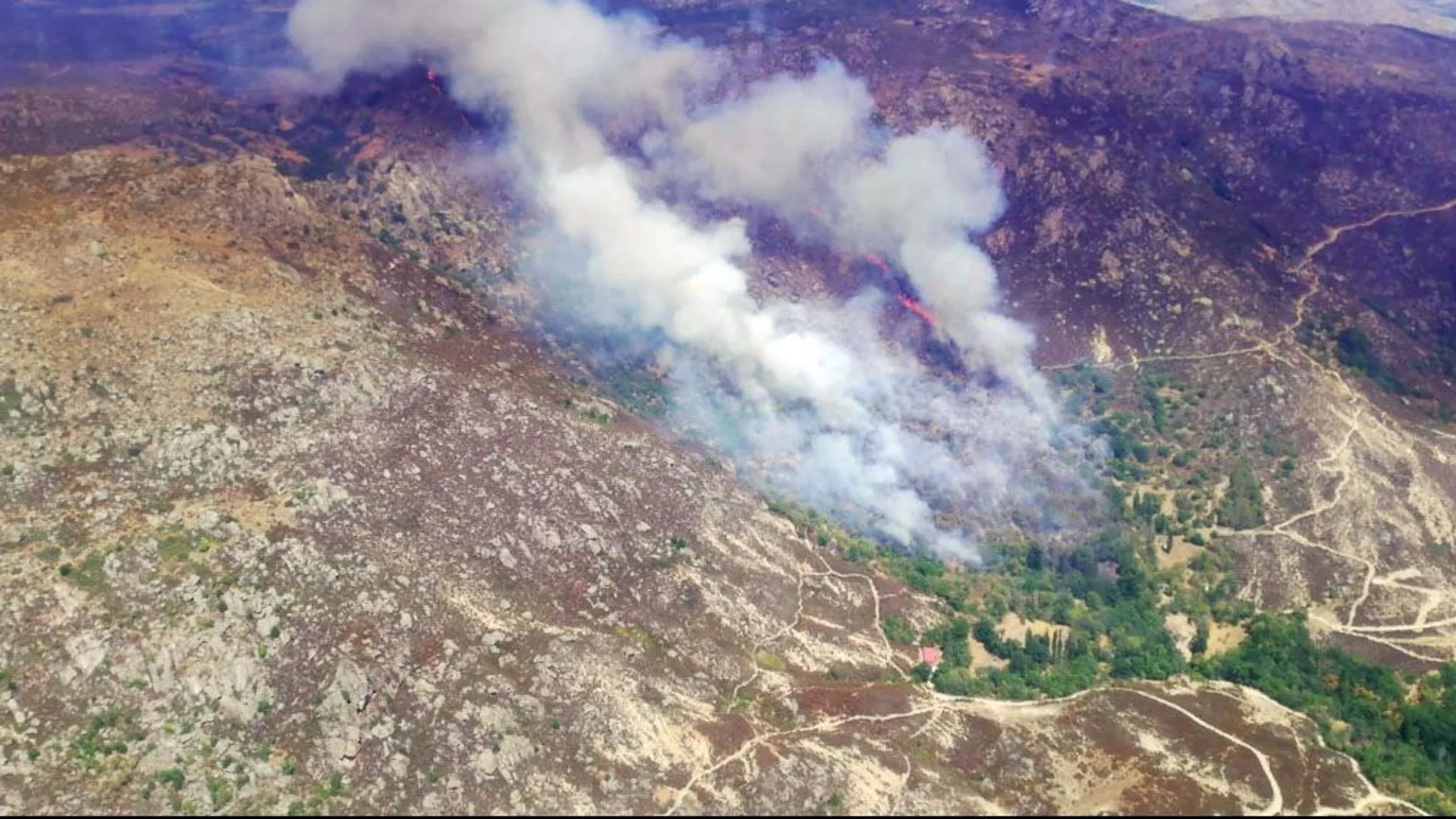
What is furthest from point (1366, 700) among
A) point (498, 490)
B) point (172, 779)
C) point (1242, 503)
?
point (172, 779)

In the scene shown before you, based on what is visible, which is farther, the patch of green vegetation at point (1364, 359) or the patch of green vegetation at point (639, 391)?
the patch of green vegetation at point (1364, 359)

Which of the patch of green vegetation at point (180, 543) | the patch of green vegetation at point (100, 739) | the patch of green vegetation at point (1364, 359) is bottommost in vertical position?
the patch of green vegetation at point (100, 739)

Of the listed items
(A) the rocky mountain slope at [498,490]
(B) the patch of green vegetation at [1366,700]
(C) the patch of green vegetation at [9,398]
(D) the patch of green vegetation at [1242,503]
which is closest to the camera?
(A) the rocky mountain slope at [498,490]

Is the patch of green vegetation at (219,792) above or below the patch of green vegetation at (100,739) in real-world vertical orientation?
below

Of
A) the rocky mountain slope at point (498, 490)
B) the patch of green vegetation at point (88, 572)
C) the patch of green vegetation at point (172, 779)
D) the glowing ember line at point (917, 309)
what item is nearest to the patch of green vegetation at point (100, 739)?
the rocky mountain slope at point (498, 490)

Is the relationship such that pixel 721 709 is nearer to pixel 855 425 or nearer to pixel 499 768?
pixel 499 768

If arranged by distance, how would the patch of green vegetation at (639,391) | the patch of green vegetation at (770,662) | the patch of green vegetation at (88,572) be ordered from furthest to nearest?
the patch of green vegetation at (639,391) → the patch of green vegetation at (770,662) → the patch of green vegetation at (88,572)

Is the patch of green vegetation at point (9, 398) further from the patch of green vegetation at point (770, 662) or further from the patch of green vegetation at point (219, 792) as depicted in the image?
the patch of green vegetation at point (770, 662)
